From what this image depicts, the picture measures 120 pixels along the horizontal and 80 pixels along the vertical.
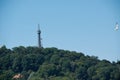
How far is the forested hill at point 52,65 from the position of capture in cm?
7478

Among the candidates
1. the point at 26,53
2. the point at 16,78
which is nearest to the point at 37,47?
the point at 26,53

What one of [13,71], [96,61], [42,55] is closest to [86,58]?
[96,61]

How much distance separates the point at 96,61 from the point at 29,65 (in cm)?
1029

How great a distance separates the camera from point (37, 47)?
281 ft

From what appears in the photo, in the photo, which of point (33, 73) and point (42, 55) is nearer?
point (33, 73)

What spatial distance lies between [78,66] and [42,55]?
7.40 m

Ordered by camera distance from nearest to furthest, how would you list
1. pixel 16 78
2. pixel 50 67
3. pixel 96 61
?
1. pixel 16 78
2. pixel 50 67
3. pixel 96 61

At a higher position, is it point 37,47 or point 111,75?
point 37,47

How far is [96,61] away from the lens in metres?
82.4

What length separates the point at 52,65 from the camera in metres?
77.2

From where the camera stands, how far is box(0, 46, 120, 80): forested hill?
74775 millimetres

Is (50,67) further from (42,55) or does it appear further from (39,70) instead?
(42,55)

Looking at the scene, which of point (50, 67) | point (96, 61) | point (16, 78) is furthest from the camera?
point (96, 61)

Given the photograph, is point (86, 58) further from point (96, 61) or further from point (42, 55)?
point (42, 55)
